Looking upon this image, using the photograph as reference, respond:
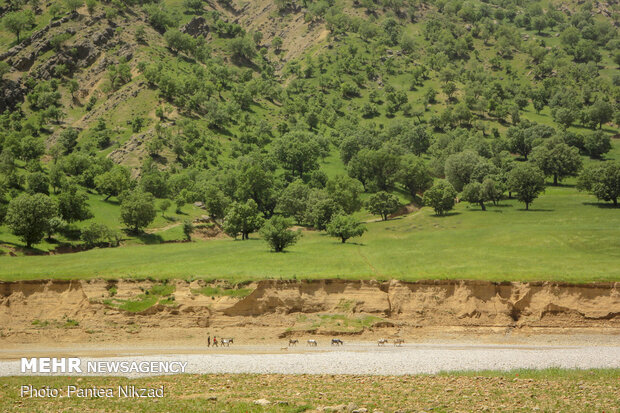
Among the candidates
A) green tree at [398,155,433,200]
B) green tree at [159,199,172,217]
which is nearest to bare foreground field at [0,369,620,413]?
green tree at [159,199,172,217]

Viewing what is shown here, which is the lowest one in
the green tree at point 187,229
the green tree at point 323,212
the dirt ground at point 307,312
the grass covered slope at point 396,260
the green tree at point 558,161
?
the dirt ground at point 307,312

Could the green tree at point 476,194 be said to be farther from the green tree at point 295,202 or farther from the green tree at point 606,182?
the green tree at point 295,202

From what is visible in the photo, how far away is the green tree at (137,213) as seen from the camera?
333 ft

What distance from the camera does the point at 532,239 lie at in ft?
237

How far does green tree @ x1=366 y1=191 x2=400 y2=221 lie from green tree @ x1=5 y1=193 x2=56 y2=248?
7215cm

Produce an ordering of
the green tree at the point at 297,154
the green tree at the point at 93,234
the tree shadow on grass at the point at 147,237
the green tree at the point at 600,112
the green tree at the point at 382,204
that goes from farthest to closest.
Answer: the green tree at the point at 600,112, the green tree at the point at 297,154, the green tree at the point at 382,204, the tree shadow on grass at the point at 147,237, the green tree at the point at 93,234

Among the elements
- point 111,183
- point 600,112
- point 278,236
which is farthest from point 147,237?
point 600,112

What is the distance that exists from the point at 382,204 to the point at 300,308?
70500 millimetres

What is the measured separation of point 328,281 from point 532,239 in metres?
37.3

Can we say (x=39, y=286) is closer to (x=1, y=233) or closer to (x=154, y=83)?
(x=1, y=233)

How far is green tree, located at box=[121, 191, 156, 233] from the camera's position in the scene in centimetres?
10138

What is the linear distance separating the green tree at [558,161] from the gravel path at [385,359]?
10373 centimetres

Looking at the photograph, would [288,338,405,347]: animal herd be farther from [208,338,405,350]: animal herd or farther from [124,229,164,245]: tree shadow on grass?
[124,229,164,245]: tree shadow on grass

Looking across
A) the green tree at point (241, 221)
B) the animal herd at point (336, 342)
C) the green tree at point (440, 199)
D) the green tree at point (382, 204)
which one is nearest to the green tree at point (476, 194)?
the green tree at point (440, 199)
